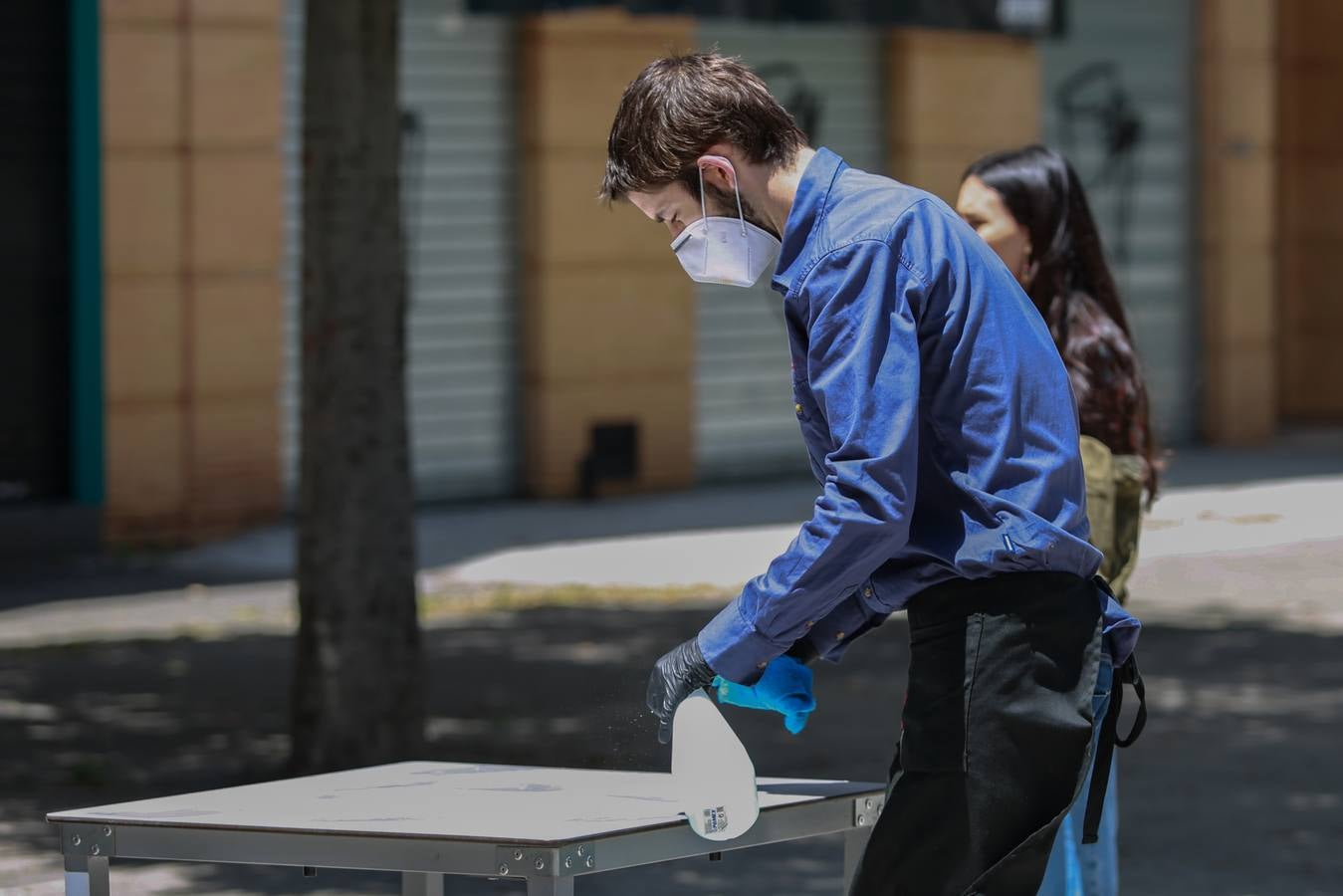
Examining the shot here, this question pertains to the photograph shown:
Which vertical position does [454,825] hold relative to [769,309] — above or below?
below

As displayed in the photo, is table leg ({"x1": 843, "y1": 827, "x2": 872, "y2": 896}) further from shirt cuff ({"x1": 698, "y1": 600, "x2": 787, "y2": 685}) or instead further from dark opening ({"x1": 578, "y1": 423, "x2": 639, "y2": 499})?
dark opening ({"x1": 578, "y1": 423, "x2": 639, "y2": 499})

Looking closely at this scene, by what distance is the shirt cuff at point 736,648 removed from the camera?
3.13m

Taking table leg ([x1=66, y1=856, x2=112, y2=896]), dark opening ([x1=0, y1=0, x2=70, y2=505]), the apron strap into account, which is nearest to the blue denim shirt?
the apron strap

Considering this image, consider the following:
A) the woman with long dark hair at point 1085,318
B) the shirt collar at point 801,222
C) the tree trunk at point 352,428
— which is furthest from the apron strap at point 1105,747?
the tree trunk at point 352,428

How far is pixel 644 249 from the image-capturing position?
1515cm

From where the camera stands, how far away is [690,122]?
312 centimetres

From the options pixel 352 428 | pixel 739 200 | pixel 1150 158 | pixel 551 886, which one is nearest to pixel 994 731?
pixel 551 886

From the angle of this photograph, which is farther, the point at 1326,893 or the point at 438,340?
the point at 438,340

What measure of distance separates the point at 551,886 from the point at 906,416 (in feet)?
2.89

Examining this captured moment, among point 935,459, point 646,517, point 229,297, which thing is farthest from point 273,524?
point 935,459

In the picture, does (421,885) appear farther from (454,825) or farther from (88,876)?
(454,825)

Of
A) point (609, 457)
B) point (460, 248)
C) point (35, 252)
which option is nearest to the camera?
point (35, 252)

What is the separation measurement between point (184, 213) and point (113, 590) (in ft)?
8.52

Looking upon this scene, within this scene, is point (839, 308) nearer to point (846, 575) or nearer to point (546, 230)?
point (846, 575)
